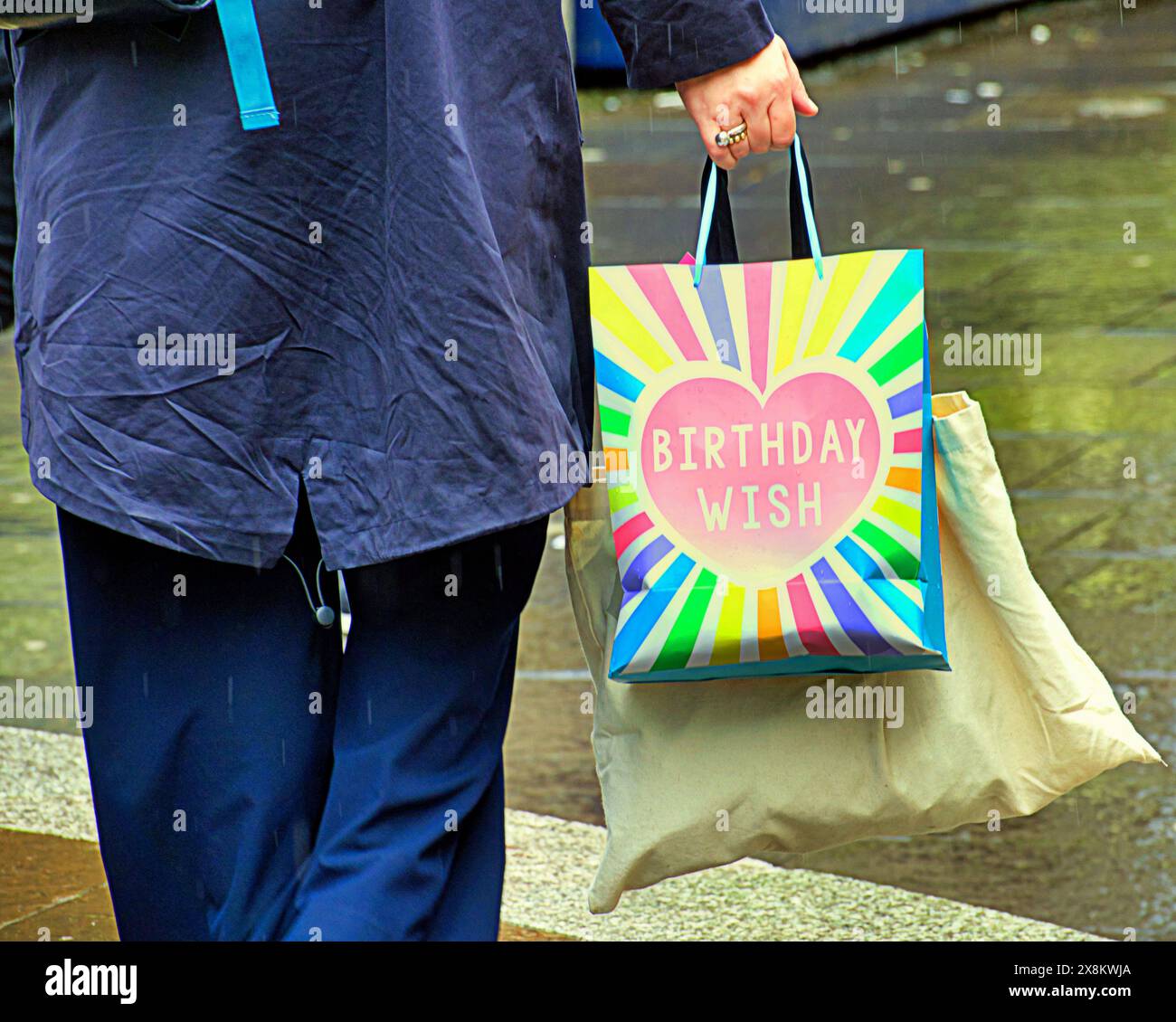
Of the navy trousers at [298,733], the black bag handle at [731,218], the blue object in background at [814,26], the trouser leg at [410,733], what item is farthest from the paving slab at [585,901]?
the blue object in background at [814,26]

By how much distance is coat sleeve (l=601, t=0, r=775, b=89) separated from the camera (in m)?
2.01

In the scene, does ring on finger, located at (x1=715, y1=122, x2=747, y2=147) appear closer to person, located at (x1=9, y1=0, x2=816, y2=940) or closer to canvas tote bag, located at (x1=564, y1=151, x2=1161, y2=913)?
person, located at (x1=9, y1=0, x2=816, y2=940)

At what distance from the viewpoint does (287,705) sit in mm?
2092

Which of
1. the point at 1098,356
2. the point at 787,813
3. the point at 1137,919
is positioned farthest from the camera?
the point at 1098,356

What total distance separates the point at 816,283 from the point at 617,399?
0.85 ft

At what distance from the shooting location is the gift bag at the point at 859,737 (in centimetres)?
224

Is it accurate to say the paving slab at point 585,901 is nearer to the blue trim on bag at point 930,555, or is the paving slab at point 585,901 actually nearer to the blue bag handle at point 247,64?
the blue trim on bag at point 930,555

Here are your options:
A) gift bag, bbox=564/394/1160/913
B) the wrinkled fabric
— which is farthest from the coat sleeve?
gift bag, bbox=564/394/1160/913

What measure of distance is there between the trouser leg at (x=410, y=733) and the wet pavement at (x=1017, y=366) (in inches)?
48.5

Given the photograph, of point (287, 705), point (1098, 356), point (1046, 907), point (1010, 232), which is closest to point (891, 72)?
point (1010, 232)

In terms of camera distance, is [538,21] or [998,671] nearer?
[538,21]

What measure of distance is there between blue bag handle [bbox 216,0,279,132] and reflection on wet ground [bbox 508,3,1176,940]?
72.9 inches

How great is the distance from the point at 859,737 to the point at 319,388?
79 cm

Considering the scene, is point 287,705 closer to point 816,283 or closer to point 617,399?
point 617,399
